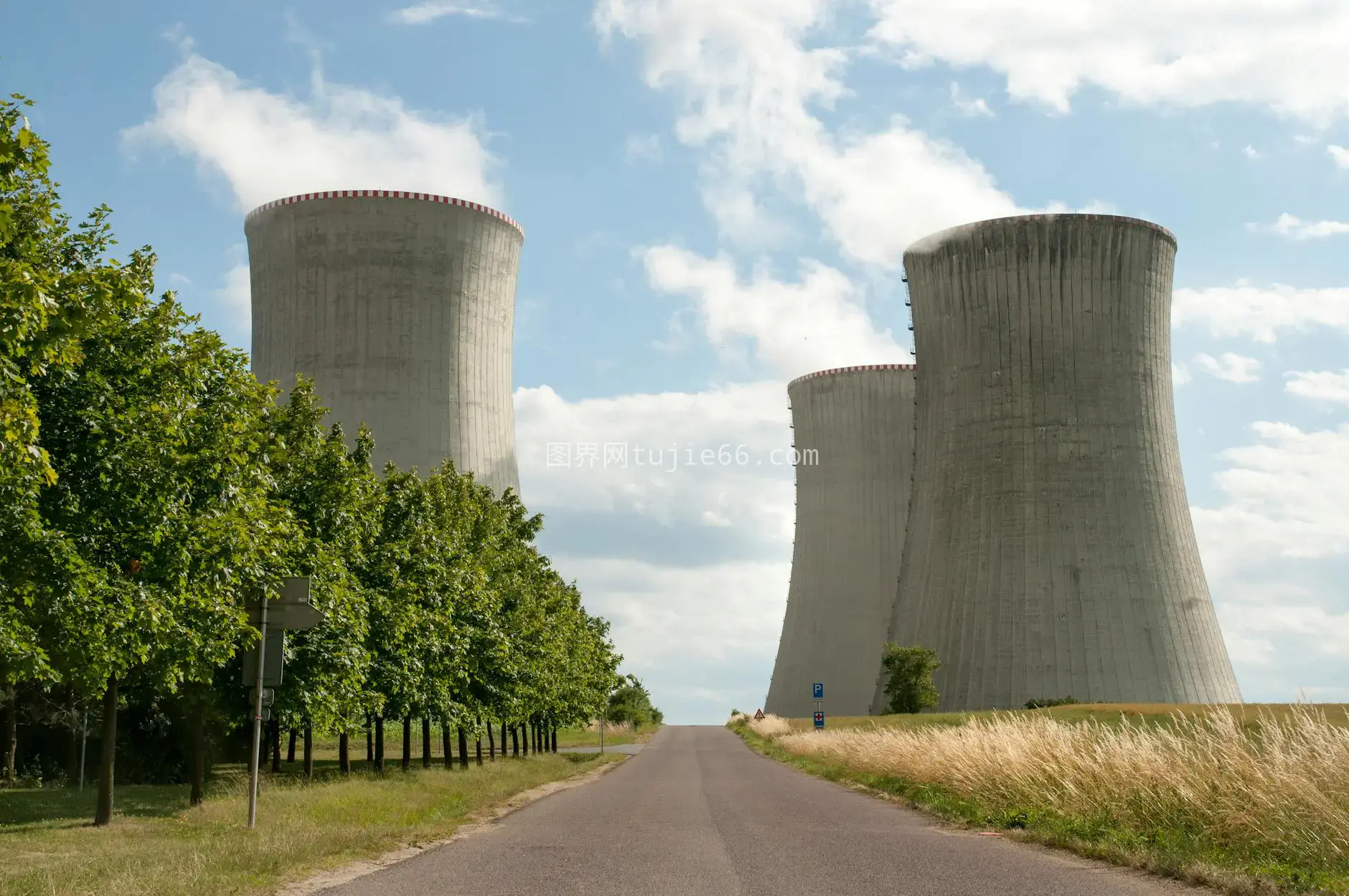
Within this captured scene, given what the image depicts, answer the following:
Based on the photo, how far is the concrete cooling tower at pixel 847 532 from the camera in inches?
2496

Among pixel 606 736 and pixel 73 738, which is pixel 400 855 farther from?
pixel 606 736

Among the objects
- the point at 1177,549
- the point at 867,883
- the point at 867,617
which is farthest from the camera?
the point at 867,617

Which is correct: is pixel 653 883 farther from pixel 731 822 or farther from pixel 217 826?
pixel 217 826

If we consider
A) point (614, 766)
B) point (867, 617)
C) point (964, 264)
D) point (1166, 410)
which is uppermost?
point (964, 264)

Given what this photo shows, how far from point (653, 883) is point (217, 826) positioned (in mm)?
7759

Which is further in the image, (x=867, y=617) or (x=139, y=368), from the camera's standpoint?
(x=867, y=617)

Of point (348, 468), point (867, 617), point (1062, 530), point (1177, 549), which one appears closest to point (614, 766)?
point (348, 468)

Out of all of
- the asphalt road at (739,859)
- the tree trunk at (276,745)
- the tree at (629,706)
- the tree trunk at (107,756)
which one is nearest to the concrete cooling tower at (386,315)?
the tree trunk at (276,745)

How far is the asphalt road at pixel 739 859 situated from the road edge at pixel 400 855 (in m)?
0.18

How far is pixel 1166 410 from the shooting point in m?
45.2

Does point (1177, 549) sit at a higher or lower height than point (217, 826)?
higher

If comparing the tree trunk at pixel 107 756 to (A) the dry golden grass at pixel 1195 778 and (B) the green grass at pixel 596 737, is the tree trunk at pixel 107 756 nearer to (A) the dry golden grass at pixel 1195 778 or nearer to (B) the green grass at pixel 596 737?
(A) the dry golden grass at pixel 1195 778

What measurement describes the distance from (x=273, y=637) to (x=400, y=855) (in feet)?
14.9

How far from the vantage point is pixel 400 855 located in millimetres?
11266
